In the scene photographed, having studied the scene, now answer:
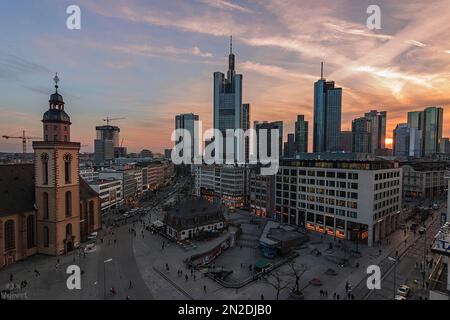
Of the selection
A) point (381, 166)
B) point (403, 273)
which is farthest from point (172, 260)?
point (381, 166)

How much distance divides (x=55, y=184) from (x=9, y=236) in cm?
1130

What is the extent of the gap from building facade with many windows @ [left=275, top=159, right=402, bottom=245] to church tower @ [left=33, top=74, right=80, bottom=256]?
58.8 meters

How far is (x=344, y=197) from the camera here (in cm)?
6494

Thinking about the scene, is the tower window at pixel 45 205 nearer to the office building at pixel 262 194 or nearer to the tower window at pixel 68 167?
the tower window at pixel 68 167

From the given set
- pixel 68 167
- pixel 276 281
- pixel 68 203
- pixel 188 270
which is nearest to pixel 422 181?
pixel 276 281

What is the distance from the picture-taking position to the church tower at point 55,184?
49.6 meters

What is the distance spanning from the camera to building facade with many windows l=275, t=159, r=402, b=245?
6088cm

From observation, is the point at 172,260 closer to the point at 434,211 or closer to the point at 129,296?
the point at 129,296

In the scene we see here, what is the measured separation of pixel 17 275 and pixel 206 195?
293 ft

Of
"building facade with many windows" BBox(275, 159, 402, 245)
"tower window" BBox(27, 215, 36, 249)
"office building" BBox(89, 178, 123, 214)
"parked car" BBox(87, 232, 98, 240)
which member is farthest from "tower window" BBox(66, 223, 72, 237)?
"building facade with many windows" BBox(275, 159, 402, 245)

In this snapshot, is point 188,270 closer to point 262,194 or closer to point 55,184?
point 55,184

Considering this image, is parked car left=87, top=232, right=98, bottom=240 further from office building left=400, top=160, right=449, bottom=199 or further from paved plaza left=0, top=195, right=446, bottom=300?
office building left=400, top=160, right=449, bottom=199

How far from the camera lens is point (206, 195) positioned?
12688 centimetres

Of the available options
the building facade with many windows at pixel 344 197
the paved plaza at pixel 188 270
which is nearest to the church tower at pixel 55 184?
the paved plaza at pixel 188 270
